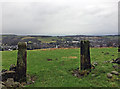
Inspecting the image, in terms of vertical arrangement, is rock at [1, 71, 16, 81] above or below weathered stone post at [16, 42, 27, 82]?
below

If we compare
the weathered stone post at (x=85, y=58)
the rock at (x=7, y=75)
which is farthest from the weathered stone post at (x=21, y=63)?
the weathered stone post at (x=85, y=58)

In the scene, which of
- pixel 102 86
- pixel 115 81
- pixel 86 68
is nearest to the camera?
pixel 102 86

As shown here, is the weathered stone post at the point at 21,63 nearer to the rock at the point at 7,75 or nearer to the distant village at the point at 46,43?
the rock at the point at 7,75

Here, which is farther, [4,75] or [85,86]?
[4,75]

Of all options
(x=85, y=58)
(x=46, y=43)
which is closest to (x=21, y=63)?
(x=85, y=58)

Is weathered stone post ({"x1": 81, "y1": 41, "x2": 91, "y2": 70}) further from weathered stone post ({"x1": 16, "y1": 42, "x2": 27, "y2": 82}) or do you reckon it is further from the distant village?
the distant village

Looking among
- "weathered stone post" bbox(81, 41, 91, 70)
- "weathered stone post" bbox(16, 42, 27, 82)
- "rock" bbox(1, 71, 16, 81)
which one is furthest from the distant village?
"weathered stone post" bbox(81, 41, 91, 70)

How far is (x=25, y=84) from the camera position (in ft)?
52.9

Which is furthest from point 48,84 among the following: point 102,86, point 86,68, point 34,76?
point 86,68

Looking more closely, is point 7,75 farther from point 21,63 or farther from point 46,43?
point 46,43

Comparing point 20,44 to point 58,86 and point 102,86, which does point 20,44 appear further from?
point 102,86

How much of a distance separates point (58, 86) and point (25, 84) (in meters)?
4.70

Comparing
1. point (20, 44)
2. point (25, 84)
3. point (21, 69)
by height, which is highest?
point (20, 44)

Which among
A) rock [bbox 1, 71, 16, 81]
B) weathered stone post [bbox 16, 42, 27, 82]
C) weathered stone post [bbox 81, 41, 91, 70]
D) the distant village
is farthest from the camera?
the distant village
